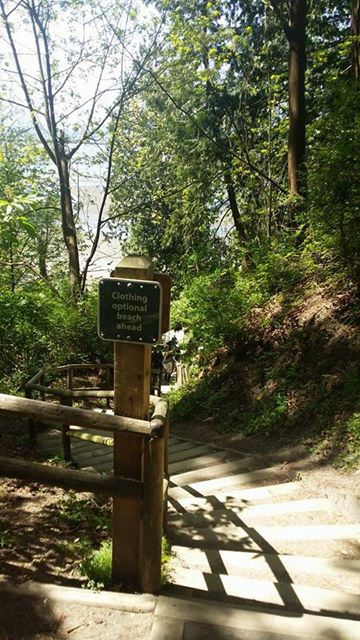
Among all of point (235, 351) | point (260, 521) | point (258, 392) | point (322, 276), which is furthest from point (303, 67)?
point (260, 521)

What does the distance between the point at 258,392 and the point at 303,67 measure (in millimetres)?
7717

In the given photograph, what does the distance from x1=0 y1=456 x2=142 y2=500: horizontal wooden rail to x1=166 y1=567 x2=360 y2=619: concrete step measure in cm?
69

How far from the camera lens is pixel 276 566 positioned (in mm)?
3219

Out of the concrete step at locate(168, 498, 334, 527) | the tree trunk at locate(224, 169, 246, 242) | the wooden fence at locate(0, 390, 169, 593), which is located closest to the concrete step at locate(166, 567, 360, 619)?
the wooden fence at locate(0, 390, 169, 593)

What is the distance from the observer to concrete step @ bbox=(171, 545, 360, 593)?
10.1ft

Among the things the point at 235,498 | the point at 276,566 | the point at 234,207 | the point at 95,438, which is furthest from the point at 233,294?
the point at 276,566

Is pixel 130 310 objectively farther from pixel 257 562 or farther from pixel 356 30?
pixel 356 30

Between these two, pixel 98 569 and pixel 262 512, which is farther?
pixel 262 512

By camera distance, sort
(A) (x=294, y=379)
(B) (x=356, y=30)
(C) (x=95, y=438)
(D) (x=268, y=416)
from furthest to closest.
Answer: (B) (x=356, y=30) < (A) (x=294, y=379) < (D) (x=268, y=416) < (C) (x=95, y=438)

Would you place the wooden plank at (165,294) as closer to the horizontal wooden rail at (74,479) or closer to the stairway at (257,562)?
the horizontal wooden rail at (74,479)

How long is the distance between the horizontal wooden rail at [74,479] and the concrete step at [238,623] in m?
0.61

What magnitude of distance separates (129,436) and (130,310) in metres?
0.75

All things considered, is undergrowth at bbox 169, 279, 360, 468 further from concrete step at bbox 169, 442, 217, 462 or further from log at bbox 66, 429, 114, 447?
log at bbox 66, 429, 114, 447

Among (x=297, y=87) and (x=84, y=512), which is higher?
(x=297, y=87)
